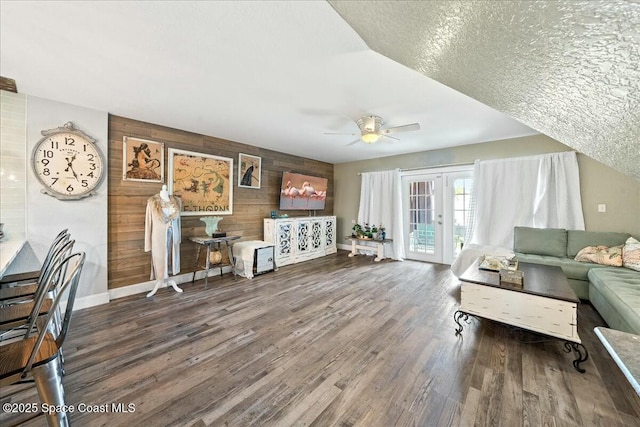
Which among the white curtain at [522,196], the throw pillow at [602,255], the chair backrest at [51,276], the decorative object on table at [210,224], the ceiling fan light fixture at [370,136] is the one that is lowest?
the throw pillow at [602,255]

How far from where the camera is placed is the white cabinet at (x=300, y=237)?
15.6 ft

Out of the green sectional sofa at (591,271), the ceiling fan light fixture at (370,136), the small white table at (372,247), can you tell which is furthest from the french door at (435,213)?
the ceiling fan light fixture at (370,136)

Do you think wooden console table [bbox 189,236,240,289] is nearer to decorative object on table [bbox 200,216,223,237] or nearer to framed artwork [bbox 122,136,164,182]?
decorative object on table [bbox 200,216,223,237]

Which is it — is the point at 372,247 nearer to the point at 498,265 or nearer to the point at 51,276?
the point at 498,265

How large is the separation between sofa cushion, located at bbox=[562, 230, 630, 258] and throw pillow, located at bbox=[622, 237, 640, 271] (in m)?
0.23

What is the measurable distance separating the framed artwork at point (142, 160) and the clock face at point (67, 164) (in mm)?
304

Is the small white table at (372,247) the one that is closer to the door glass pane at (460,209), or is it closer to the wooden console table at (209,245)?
the door glass pane at (460,209)

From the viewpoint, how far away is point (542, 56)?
716 mm

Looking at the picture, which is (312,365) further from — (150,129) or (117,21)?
(150,129)

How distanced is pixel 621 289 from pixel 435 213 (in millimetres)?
3005

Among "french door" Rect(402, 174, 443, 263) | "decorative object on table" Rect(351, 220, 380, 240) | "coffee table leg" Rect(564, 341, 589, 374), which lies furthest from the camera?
"decorative object on table" Rect(351, 220, 380, 240)

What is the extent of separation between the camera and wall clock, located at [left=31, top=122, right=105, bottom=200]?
260 centimetres

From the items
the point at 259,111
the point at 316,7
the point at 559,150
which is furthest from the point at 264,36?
the point at 559,150

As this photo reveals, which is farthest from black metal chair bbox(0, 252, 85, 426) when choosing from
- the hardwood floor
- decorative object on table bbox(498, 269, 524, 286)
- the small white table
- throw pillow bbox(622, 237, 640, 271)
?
throw pillow bbox(622, 237, 640, 271)
